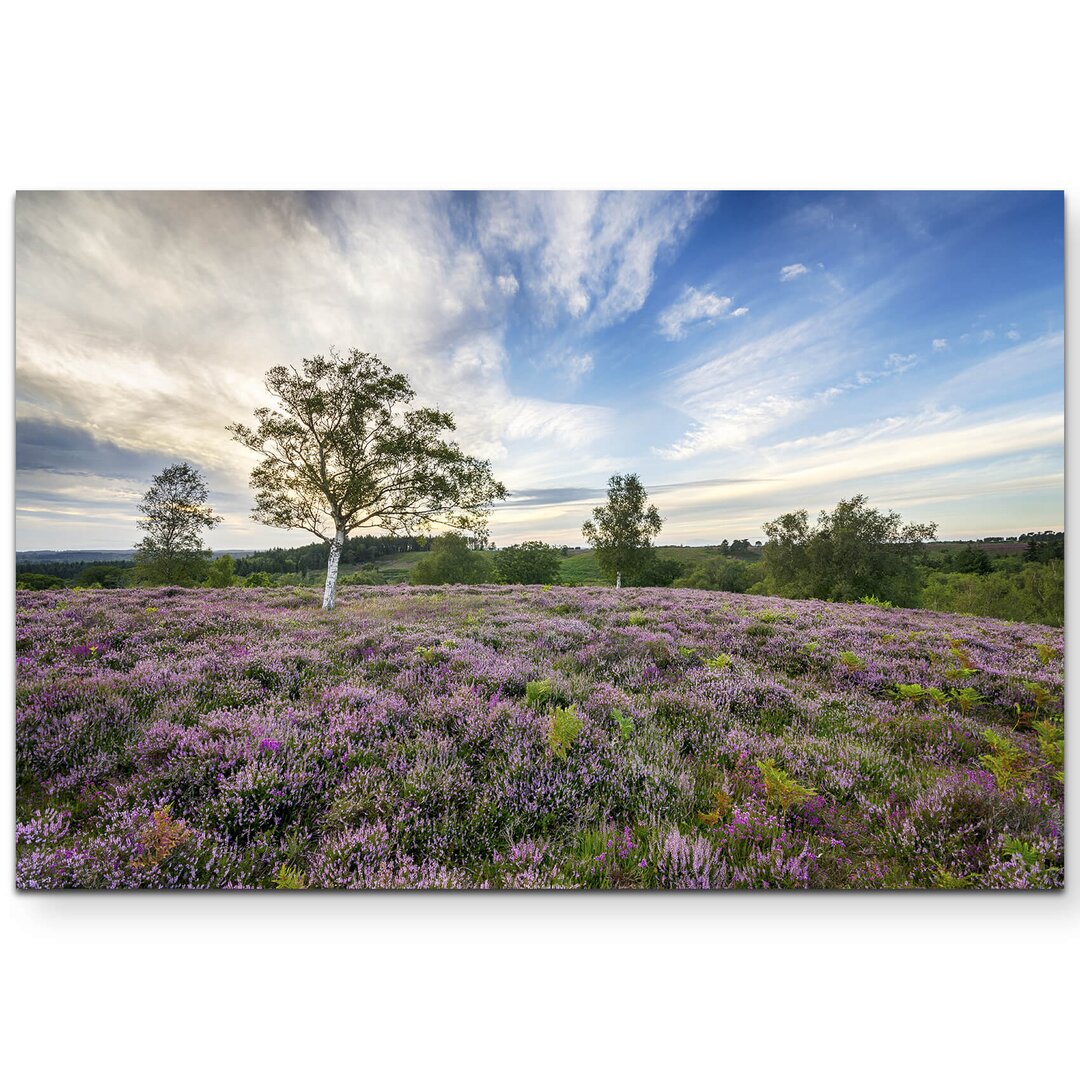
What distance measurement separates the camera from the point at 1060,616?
3.88 metres

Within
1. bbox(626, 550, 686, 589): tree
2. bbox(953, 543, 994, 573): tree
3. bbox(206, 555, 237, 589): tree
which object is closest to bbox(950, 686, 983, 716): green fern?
bbox(953, 543, 994, 573): tree

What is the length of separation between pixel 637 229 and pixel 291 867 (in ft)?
19.5

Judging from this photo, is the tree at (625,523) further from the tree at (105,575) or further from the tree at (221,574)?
the tree at (105,575)

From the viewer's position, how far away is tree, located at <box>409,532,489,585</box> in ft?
20.6

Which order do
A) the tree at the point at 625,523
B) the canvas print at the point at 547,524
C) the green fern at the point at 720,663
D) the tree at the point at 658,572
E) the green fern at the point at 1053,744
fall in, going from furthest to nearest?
the tree at the point at 658,572 → the tree at the point at 625,523 → the green fern at the point at 720,663 → the green fern at the point at 1053,744 → the canvas print at the point at 547,524

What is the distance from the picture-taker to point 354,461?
19.4 ft

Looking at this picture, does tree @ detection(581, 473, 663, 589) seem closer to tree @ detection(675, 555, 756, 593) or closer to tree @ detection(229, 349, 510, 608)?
tree @ detection(675, 555, 756, 593)

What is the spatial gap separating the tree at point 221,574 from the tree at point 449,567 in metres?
2.24

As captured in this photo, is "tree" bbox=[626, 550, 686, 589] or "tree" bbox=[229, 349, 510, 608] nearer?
"tree" bbox=[229, 349, 510, 608]

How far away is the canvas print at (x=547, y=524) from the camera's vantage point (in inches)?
112

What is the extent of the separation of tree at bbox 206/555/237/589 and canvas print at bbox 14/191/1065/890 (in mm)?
79
